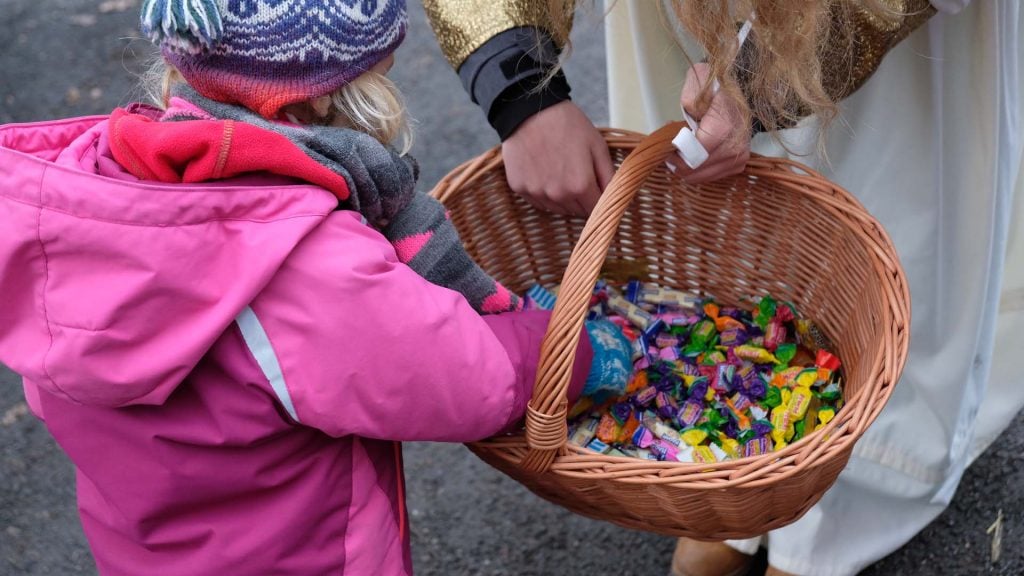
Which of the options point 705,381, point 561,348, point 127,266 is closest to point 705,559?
point 705,381

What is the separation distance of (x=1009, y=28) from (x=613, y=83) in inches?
25.3

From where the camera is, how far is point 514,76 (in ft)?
4.63

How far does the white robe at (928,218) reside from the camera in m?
1.40

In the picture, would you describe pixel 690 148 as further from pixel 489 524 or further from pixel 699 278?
pixel 489 524

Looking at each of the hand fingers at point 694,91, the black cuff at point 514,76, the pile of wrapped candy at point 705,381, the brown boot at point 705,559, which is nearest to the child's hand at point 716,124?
the hand fingers at point 694,91

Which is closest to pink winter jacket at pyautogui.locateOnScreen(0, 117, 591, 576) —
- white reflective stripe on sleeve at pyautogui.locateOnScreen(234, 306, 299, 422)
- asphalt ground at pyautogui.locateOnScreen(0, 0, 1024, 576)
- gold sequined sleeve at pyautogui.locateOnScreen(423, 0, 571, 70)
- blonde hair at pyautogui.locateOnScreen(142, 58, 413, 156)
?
white reflective stripe on sleeve at pyautogui.locateOnScreen(234, 306, 299, 422)

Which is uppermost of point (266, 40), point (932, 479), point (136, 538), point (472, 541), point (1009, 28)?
point (266, 40)

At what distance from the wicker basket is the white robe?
139 millimetres

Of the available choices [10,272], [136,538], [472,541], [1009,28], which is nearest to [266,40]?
[10,272]

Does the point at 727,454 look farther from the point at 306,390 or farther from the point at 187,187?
the point at 187,187

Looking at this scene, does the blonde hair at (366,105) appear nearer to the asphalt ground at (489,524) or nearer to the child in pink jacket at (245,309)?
the child in pink jacket at (245,309)

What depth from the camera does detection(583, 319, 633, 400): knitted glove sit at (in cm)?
133

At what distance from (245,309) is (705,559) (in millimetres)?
1014

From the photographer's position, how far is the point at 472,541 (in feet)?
6.18
